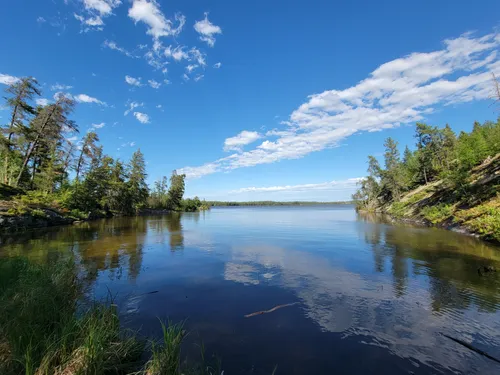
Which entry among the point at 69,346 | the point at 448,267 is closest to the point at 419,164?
the point at 448,267

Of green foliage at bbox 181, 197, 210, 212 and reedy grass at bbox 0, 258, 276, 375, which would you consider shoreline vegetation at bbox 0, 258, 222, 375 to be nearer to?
reedy grass at bbox 0, 258, 276, 375

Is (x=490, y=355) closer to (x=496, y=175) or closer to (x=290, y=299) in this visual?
(x=290, y=299)

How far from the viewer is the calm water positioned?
5570 millimetres

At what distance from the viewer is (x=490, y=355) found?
5.54 m

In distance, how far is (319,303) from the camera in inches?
338

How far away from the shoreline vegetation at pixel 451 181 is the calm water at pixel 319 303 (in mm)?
8301

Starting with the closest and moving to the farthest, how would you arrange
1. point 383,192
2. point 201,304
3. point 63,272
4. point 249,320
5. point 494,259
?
point 249,320, point 63,272, point 201,304, point 494,259, point 383,192

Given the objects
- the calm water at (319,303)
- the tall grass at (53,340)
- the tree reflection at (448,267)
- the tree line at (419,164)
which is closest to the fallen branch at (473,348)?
the calm water at (319,303)

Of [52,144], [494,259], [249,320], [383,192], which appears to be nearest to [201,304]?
[249,320]

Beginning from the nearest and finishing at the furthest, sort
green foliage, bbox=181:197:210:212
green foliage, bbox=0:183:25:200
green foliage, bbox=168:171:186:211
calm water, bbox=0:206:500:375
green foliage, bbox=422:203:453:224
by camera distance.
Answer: calm water, bbox=0:206:500:375 < green foliage, bbox=422:203:453:224 < green foliage, bbox=0:183:25:200 < green foliage, bbox=168:171:186:211 < green foliage, bbox=181:197:210:212

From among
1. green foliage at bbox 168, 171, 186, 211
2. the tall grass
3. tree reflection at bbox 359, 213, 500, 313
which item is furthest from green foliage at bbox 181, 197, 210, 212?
the tall grass

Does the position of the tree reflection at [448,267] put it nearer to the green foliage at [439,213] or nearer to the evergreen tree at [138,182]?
the green foliage at [439,213]

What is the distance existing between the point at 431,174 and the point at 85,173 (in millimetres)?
91959

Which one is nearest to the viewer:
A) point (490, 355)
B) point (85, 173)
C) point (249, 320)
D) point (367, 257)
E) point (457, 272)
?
point (490, 355)
